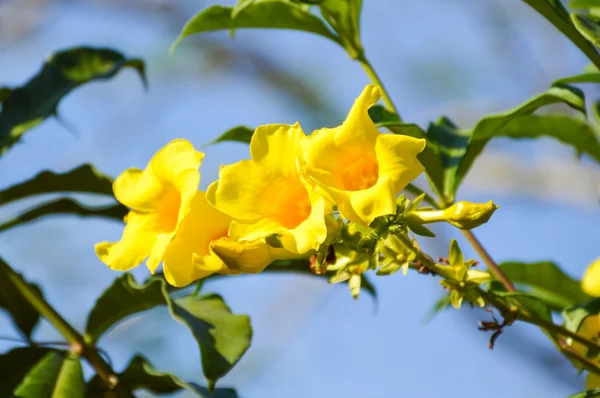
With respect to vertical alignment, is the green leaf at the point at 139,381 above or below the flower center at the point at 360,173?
below

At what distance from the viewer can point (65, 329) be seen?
5.03 feet

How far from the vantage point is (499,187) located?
23.4ft

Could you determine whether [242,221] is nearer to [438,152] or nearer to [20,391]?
[438,152]

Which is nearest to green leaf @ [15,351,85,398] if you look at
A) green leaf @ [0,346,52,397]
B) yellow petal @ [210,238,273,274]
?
green leaf @ [0,346,52,397]

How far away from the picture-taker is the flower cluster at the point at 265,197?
3.25 feet

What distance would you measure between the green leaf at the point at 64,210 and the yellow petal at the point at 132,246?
1.66 ft

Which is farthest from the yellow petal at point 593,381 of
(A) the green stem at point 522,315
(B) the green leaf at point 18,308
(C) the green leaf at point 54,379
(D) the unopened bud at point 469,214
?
(B) the green leaf at point 18,308

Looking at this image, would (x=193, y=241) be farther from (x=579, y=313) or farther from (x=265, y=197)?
(x=579, y=313)

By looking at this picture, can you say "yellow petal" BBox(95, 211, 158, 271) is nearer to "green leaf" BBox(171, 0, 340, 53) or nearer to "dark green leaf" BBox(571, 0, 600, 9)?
"green leaf" BBox(171, 0, 340, 53)

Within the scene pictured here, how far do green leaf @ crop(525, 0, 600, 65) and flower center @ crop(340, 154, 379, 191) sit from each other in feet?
1.40

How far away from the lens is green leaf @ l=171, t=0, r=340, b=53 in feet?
4.74

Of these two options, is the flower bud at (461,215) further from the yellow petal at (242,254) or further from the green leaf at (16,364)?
the green leaf at (16,364)

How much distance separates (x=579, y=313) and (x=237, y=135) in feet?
2.23

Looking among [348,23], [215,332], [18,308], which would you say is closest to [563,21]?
[348,23]
